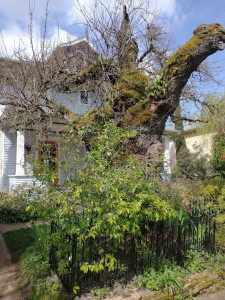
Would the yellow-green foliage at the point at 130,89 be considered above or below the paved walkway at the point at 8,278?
above

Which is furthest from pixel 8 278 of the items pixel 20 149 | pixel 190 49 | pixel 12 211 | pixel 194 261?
pixel 20 149

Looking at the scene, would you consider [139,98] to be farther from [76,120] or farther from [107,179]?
[107,179]

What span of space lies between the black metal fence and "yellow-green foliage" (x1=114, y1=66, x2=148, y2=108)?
2.60 metres

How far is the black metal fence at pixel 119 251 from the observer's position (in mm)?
3250

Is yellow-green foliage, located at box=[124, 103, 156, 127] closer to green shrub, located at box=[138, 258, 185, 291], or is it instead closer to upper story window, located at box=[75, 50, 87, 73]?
green shrub, located at box=[138, 258, 185, 291]

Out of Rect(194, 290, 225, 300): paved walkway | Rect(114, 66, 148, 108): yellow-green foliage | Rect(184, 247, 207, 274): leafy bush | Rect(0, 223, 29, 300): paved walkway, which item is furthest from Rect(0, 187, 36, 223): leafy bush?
Rect(194, 290, 225, 300): paved walkway

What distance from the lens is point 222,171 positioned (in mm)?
11531

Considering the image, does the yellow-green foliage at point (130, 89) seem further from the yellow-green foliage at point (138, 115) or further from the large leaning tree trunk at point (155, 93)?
the yellow-green foliage at point (138, 115)

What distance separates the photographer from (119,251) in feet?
12.3

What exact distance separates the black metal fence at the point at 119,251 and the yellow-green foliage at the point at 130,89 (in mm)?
2597

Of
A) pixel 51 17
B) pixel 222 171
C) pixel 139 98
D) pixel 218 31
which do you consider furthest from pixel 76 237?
pixel 222 171

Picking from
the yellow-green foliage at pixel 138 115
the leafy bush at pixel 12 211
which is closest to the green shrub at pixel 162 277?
the yellow-green foliage at pixel 138 115

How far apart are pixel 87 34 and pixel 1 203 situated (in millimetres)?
5846

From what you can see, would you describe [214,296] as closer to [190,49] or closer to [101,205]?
[101,205]
